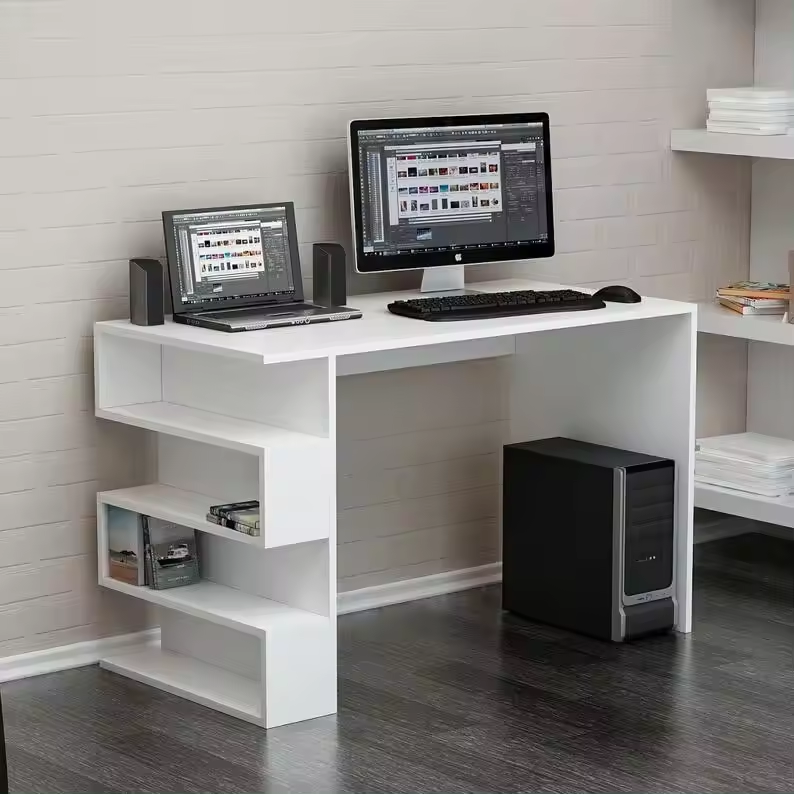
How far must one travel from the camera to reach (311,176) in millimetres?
3719

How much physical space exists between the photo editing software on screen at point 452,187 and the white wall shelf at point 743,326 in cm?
69

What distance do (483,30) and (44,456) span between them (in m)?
1.57

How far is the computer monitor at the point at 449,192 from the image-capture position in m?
3.59

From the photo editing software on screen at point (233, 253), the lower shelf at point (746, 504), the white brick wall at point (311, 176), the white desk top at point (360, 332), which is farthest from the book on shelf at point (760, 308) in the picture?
the photo editing software on screen at point (233, 253)

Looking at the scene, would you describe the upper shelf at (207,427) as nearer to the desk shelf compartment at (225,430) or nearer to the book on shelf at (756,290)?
the desk shelf compartment at (225,430)

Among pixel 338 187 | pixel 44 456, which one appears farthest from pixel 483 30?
pixel 44 456

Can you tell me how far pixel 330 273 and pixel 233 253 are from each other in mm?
234

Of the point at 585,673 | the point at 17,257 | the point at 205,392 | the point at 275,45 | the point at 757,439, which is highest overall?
the point at 275,45

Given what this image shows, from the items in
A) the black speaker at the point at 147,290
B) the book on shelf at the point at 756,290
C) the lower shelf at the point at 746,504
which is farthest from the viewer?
the book on shelf at the point at 756,290

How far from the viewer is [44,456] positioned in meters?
3.43

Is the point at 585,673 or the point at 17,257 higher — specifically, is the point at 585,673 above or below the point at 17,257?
below

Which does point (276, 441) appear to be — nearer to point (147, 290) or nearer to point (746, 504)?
point (147, 290)

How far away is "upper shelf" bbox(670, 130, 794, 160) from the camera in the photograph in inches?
158

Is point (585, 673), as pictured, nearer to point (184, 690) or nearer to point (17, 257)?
point (184, 690)
